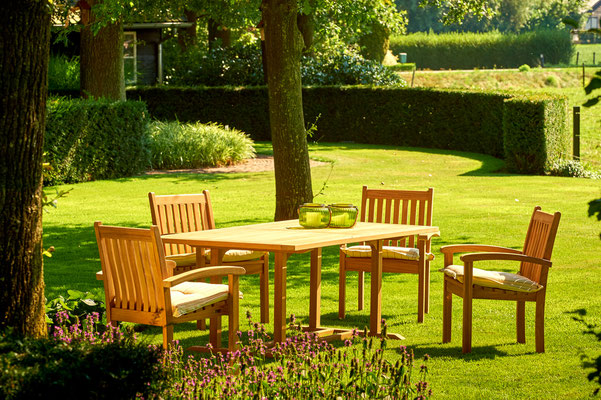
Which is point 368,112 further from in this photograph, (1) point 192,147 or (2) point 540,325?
(2) point 540,325

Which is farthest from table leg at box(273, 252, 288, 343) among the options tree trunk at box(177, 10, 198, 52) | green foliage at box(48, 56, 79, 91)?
tree trunk at box(177, 10, 198, 52)

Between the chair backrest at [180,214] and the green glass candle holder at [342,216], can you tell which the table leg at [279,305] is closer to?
the green glass candle holder at [342,216]

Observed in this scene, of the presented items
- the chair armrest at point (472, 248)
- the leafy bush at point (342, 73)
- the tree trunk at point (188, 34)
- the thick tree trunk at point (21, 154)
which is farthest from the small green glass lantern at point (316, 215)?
the tree trunk at point (188, 34)

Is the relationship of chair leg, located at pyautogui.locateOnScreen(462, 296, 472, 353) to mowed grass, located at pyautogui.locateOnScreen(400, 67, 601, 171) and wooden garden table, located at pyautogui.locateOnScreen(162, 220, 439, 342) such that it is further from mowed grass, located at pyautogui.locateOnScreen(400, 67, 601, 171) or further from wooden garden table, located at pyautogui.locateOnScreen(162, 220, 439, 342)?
mowed grass, located at pyautogui.locateOnScreen(400, 67, 601, 171)

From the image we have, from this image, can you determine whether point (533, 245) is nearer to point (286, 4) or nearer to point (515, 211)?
point (286, 4)

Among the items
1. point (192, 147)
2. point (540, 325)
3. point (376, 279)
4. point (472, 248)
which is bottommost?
point (540, 325)

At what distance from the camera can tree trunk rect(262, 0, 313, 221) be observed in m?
12.1

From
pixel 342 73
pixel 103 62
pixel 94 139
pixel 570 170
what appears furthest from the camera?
pixel 342 73

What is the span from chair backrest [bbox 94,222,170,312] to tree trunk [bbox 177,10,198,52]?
31571 mm

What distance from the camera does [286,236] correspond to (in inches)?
269

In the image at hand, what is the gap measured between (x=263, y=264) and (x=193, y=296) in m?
1.59

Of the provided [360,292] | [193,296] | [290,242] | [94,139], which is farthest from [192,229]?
[94,139]

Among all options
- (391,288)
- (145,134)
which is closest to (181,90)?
(145,134)

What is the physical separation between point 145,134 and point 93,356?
1781 centimetres
